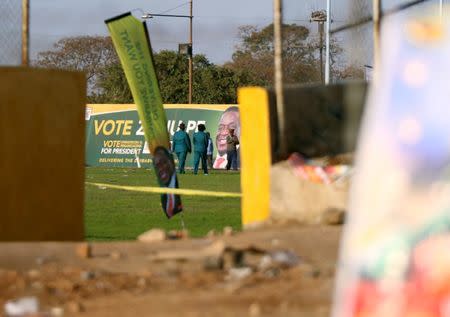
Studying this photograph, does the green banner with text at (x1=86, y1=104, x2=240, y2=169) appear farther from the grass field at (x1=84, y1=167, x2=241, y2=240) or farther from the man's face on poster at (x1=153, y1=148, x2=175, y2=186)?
the man's face on poster at (x1=153, y1=148, x2=175, y2=186)

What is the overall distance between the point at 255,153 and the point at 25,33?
2.32 meters

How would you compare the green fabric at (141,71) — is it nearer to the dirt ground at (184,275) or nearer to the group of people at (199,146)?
the dirt ground at (184,275)

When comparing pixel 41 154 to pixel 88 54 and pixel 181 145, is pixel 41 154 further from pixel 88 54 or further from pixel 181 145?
pixel 88 54

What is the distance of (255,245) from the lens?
885 centimetres

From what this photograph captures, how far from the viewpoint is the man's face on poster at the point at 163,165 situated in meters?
16.1

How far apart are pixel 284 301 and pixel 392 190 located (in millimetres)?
3342

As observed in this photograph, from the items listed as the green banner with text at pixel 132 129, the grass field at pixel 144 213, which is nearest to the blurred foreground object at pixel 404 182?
the grass field at pixel 144 213

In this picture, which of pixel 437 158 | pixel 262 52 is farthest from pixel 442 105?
pixel 262 52

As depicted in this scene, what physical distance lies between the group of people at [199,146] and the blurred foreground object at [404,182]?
35024mm

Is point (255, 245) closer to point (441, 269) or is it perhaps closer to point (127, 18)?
point (441, 269)

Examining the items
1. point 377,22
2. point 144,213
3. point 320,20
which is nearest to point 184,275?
point 377,22

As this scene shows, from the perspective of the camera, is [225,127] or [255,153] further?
Answer: [225,127]

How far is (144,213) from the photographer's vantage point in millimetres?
20750

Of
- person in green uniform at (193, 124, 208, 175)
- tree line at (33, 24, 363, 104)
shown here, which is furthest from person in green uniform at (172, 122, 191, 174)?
tree line at (33, 24, 363, 104)
